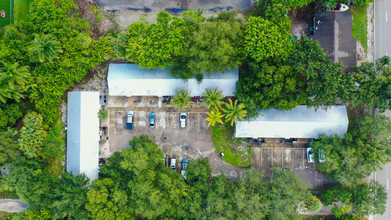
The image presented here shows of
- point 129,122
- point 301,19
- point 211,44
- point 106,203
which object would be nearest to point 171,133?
point 129,122

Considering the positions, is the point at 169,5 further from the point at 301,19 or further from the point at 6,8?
the point at 6,8

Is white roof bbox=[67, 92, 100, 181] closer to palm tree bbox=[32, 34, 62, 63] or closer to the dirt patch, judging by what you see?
palm tree bbox=[32, 34, 62, 63]

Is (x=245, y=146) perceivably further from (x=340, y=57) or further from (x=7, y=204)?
(x=7, y=204)

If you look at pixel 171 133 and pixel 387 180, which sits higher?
pixel 171 133

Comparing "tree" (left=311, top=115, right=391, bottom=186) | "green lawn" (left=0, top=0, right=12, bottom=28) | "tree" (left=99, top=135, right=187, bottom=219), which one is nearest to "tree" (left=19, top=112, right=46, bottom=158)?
"tree" (left=99, top=135, right=187, bottom=219)

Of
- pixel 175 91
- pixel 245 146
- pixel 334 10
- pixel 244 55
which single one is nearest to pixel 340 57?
pixel 334 10

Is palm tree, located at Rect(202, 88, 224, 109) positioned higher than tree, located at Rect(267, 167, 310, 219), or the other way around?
palm tree, located at Rect(202, 88, 224, 109)

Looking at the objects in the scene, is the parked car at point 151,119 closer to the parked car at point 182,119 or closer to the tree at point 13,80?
the parked car at point 182,119
